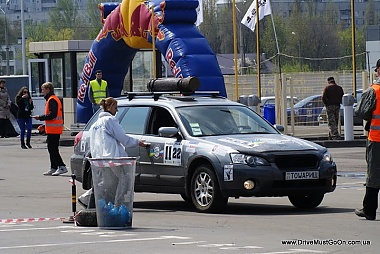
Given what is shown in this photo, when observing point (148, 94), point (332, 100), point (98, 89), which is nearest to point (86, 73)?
point (98, 89)

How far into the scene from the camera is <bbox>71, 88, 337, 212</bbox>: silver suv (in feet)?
46.4

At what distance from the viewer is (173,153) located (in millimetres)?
15062

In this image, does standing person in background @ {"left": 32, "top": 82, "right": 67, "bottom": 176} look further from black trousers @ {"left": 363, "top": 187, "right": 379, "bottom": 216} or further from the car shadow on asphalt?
black trousers @ {"left": 363, "top": 187, "right": 379, "bottom": 216}

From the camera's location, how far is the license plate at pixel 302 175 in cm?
1417

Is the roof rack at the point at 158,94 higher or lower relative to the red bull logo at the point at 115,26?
lower

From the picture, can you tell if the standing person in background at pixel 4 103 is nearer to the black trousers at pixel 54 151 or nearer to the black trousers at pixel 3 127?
the black trousers at pixel 3 127

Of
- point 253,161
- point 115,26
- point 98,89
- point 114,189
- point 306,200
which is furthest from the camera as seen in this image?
point 115,26

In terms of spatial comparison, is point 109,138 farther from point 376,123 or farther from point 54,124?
point 54,124

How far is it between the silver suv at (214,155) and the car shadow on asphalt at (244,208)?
21 centimetres

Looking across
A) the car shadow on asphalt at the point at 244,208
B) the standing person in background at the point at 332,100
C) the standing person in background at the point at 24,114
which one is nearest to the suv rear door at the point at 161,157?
the car shadow on asphalt at the point at 244,208

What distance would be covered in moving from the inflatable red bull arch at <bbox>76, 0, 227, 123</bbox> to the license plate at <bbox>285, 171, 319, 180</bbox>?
45.3ft

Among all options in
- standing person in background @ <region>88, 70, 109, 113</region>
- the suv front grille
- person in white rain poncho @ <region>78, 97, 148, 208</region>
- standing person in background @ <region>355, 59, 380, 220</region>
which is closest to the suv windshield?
the suv front grille

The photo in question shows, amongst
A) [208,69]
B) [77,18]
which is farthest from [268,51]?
[208,69]

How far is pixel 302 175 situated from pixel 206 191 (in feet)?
4.23
